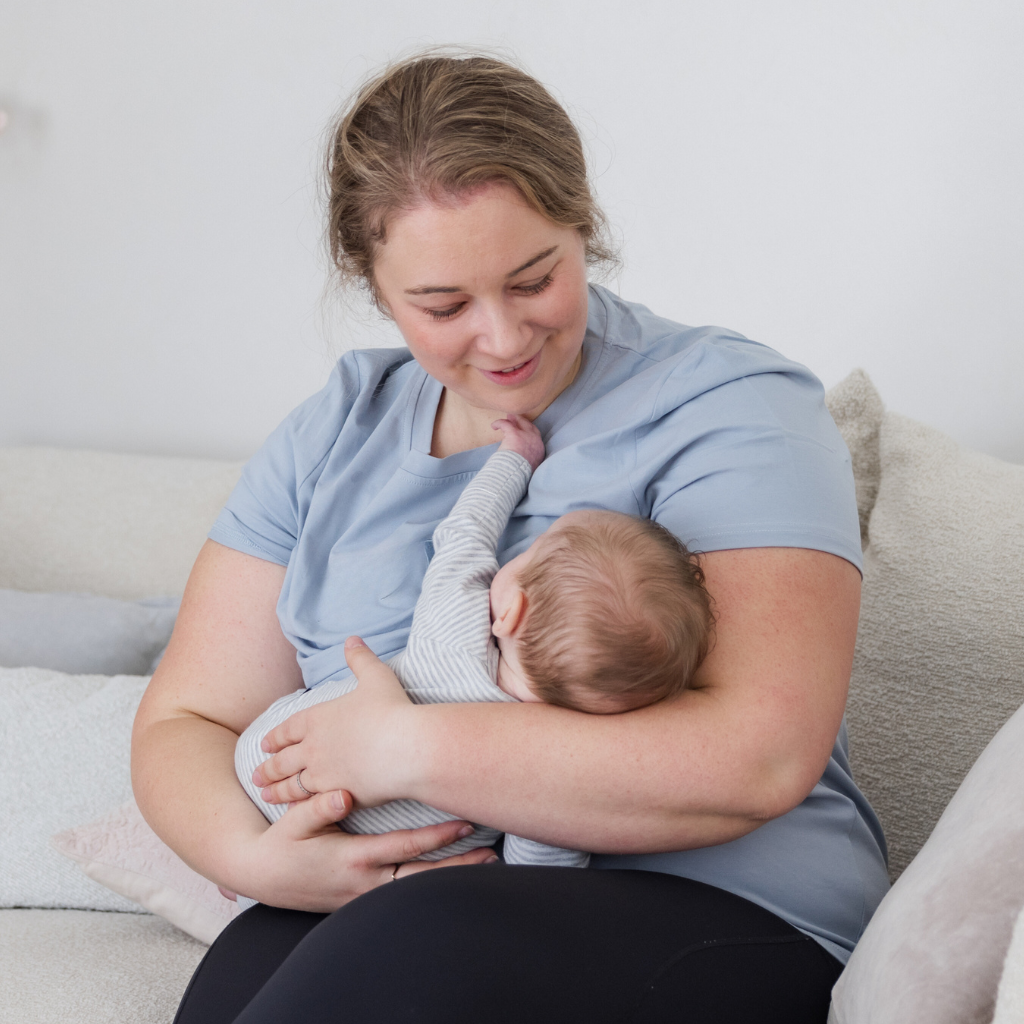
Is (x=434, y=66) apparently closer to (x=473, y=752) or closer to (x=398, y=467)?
(x=398, y=467)

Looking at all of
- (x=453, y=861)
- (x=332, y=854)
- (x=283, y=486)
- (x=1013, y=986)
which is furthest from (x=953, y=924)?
(x=283, y=486)

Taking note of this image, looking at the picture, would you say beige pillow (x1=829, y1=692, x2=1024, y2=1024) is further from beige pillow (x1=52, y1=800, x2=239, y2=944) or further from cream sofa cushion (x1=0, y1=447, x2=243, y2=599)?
cream sofa cushion (x1=0, y1=447, x2=243, y2=599)

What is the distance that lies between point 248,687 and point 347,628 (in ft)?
0.67

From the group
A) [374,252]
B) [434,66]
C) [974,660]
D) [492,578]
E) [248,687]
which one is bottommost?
[248,687]

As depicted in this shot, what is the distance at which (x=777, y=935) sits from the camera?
90 centimetres

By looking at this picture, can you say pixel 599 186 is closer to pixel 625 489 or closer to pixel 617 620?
pixel 625 489

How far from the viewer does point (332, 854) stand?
102 centimetres

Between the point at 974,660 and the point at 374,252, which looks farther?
the point at 974,660

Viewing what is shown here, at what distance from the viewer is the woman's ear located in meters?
1.02

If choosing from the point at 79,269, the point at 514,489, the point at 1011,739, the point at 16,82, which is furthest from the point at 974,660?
the point at 16,82

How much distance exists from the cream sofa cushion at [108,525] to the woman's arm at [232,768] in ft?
2.81

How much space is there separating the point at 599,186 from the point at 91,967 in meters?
1.75

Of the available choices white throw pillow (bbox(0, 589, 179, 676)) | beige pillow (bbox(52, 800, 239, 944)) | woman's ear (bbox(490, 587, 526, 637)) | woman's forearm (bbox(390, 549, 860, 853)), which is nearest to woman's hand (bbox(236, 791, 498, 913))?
woman's forearm (bbox(390, 549, 860, 853))

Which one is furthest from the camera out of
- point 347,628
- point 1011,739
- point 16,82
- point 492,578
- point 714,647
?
point 16,82
